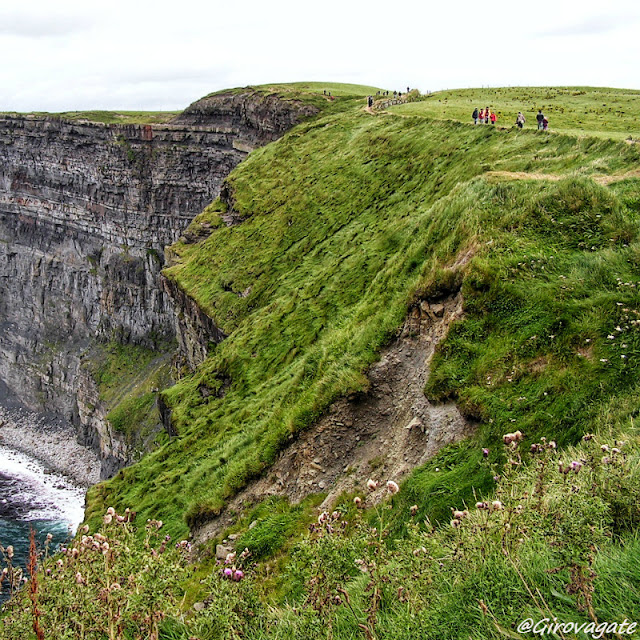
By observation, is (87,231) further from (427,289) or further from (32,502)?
(427,289)

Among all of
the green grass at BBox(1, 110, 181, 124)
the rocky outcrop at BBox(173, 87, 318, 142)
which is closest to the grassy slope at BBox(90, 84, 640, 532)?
the rocky outcrop at BBox(173, 87, 318, 142)

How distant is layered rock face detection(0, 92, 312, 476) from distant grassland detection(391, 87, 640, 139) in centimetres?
3784

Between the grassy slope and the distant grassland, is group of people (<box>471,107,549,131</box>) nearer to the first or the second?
the distant grassland

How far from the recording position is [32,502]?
245 ft

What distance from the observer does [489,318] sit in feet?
44.0

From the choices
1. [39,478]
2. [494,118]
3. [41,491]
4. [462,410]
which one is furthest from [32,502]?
[462,410]

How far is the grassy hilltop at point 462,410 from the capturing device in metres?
6.04

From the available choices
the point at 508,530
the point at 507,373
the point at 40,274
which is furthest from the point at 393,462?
the point at 40,274

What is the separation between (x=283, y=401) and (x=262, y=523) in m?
6.12

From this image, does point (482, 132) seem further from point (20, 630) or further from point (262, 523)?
point (20, 630)

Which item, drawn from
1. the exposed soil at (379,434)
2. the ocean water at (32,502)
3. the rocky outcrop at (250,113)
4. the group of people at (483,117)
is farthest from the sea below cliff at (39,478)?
the rocky outcrop at (250,113)

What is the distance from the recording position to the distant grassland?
116 feet

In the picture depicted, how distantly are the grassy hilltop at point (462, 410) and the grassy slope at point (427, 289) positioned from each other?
0.07 meters

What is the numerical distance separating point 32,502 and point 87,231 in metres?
51.9
